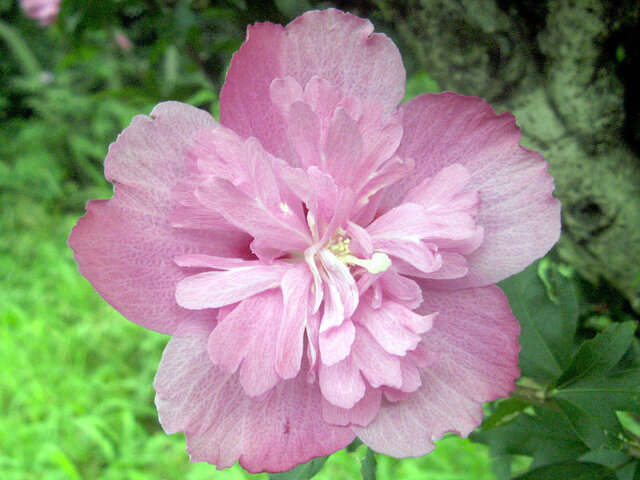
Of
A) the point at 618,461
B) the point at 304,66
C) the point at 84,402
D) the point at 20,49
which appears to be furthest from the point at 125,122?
the point at 618,461

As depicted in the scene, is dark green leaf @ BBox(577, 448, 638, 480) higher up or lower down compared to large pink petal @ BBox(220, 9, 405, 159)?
lower down

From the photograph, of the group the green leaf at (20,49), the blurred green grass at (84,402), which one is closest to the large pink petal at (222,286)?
the blurred green grass at (84,402)

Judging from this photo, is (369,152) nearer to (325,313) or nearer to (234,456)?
(325,313)

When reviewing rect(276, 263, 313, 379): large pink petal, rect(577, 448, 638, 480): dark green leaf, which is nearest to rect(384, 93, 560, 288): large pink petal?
rect(276, 263, 313, 379): large pink petal

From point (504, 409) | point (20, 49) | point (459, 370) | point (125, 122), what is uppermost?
point (459, 370)

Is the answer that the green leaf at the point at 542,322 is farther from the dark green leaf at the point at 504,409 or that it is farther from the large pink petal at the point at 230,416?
the large pink petal at the point at 230,416

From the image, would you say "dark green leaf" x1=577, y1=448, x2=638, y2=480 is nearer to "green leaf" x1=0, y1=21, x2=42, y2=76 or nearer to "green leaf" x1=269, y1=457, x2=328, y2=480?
"green leaf" x1=269, y1=457, x2=328, y2=480

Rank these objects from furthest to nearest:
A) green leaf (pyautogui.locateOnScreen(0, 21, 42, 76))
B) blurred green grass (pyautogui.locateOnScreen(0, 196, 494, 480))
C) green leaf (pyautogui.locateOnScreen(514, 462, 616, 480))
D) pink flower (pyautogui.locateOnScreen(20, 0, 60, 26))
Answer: green leaf (pyautogui.locateOnScreen(0, 21, 42, 76))
pink flower (pyautogui.locateOnScreen(20, 0, 60, 26))
blurred green grass (pyautogui.locateOnScreen(0, 196, 494, 480))
green leaf (pyautogui.locateOnScreen(514, 462, 616, 480))

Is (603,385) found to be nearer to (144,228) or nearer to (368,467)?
(368,467)
